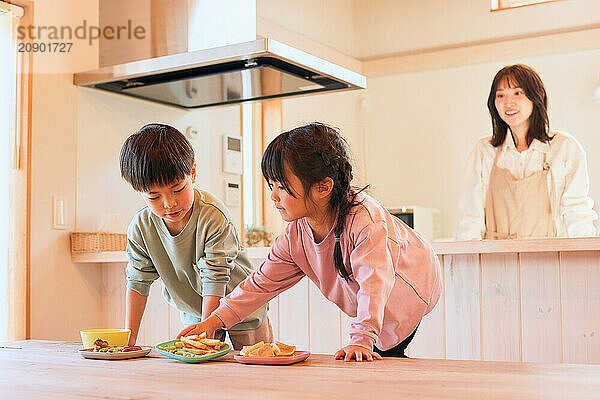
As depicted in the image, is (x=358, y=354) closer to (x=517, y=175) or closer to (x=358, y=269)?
(x=358, y=269)

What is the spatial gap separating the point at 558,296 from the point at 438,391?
1.21 metres

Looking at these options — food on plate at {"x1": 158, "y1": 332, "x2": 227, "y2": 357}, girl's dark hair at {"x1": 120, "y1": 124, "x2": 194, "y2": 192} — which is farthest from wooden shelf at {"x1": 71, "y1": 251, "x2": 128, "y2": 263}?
food on plate at {"x1": 158, "y1": 332, "x2": 227, "y2": 357}

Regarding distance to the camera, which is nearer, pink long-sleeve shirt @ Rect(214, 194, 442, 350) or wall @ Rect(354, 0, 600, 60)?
pink long-sleeve shirt @ Rect(214, 194, 442, 350)

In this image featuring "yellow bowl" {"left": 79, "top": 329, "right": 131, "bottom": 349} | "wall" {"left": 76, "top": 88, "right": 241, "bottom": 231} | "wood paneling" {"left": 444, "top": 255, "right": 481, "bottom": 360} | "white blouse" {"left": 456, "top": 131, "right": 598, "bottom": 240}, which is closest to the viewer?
"yellow bowl" {"left": 79, "top": 329, "right": 131, "bottom": 349}

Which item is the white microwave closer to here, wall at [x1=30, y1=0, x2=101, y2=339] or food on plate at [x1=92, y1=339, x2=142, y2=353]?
wall at [x1=30, y1=0, x2=101, y2=339]

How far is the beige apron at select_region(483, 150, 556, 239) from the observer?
325cm

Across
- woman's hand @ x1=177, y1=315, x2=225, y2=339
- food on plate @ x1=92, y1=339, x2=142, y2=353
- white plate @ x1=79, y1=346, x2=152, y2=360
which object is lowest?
white plate @ x1=79, y1=346, x2=152, y2=360

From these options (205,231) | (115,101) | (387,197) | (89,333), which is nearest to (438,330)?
(205,231)

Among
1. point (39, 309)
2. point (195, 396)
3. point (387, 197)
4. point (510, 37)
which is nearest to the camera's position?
point (195, 396)

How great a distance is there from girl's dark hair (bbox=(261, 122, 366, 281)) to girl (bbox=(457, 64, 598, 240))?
187cm

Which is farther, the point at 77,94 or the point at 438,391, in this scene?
the point at 77,94

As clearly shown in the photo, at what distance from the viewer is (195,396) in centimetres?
92

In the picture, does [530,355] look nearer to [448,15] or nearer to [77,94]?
[77,94]

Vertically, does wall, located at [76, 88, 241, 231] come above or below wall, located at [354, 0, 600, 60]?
below
